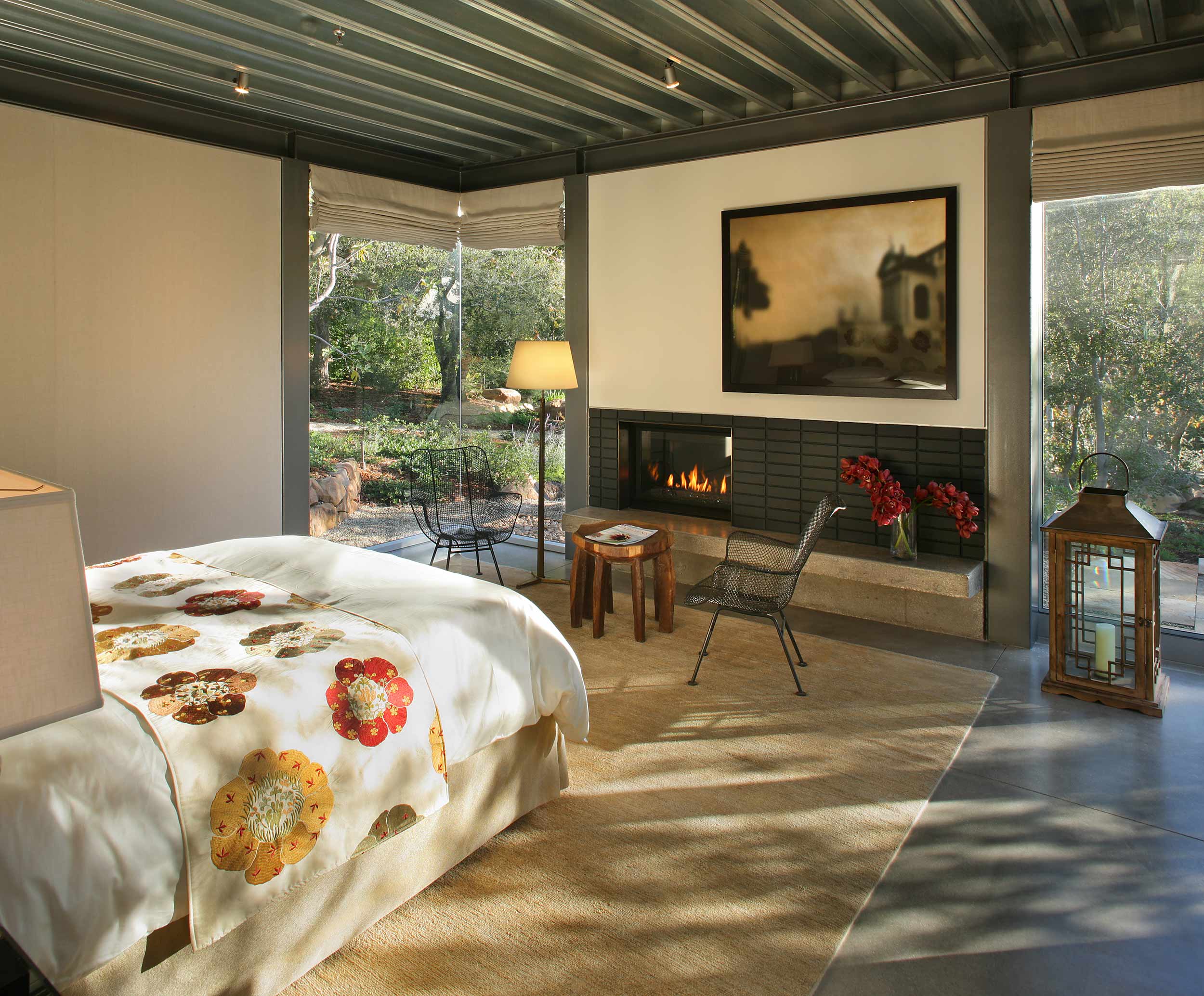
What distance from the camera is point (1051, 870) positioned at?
2449 millimetres

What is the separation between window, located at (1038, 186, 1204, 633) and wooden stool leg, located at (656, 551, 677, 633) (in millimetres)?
2047

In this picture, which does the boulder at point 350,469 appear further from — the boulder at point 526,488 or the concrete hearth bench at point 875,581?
the concrete hearth bench at point 875,581

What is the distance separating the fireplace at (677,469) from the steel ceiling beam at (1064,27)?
2504 millimetres

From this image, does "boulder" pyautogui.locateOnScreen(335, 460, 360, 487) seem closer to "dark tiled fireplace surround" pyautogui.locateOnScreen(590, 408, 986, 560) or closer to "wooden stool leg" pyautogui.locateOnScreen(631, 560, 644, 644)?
"dark tiled fireplace surround" pyautogui.locateOnScreen(590, 408, 986, 560)

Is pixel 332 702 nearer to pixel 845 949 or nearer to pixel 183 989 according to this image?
pixel 183 989

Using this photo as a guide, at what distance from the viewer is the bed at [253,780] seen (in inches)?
59.6

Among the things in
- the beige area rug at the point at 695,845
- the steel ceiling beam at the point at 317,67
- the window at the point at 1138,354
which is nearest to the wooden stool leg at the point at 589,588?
the beige area rug at the point at 695,845

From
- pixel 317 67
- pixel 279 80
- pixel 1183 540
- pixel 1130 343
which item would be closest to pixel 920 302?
pixel 1130 343

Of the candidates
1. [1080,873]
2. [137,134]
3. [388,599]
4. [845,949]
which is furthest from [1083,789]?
[137,134]

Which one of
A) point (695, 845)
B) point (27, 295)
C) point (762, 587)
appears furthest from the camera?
point (27, 295)

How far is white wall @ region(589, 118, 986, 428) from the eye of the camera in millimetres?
4262

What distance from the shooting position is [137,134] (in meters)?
4.48

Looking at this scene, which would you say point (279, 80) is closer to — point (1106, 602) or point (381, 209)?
point (381, 209)

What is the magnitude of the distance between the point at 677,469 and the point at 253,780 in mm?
4039
